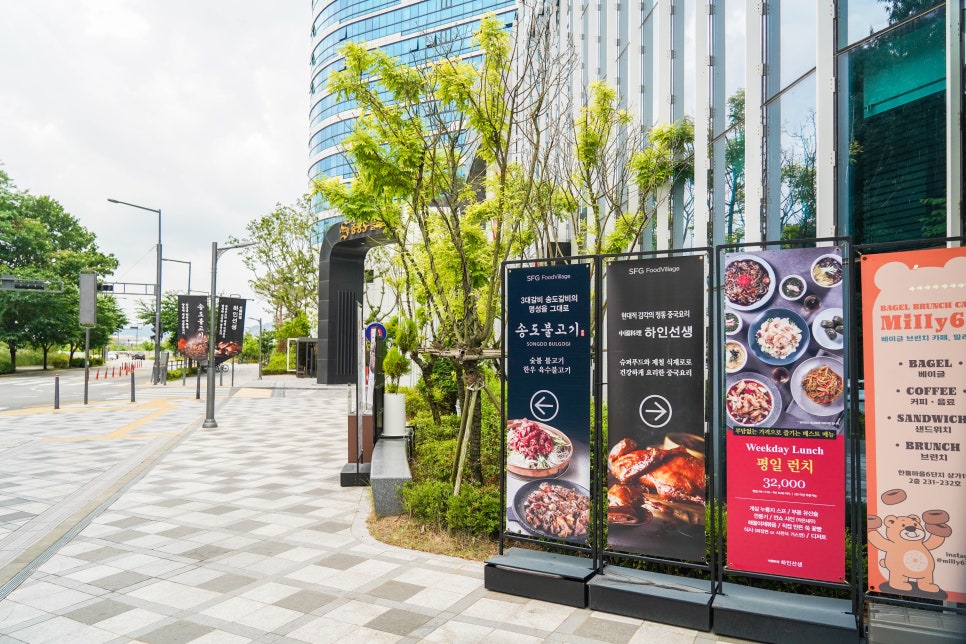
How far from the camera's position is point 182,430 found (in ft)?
57.6

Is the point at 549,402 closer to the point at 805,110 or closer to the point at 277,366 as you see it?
the point at 805,110

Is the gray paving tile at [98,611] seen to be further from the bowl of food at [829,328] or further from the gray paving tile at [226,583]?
the bowl of food at [829,328]

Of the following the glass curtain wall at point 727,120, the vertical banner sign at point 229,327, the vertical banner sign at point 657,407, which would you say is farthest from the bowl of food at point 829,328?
the vertical banner sign at point 229,327

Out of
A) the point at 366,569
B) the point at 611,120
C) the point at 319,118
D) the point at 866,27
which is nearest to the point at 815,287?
the point at 866,27

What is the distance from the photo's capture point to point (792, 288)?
493 cm

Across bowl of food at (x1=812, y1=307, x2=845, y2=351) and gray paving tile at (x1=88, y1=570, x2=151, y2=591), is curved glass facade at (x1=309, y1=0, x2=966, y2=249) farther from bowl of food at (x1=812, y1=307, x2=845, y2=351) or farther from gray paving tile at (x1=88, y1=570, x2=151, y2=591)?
gray paving tile at (x1=88, y1=570, x2=151, y2=591)

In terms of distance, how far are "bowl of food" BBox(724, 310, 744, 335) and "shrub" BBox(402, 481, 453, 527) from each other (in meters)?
3.61

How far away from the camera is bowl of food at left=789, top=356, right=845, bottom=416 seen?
4.79 m

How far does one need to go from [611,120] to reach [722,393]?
640 centimetres

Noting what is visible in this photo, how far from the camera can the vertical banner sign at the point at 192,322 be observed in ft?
86.2

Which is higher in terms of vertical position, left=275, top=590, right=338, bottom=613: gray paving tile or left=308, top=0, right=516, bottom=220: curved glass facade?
left=308, top=0, right=516, bottom=220: curved glass facade

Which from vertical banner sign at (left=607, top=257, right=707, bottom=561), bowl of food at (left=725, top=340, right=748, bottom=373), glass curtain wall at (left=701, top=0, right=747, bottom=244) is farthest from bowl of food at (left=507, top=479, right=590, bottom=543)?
glass curtain wall at (left=701, top=0, right=747, bottom=244)

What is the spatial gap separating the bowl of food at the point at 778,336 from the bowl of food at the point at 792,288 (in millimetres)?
102

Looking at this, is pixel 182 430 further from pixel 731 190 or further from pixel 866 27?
pixel 866 27
